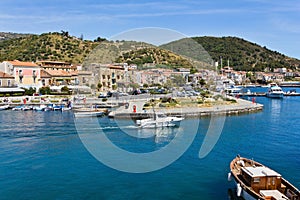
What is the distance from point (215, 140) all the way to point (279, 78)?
3857 inches

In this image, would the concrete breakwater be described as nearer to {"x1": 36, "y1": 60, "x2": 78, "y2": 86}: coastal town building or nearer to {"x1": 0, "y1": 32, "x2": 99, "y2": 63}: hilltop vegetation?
{"x1": 36, "y1": 60, "x2": 78, "y2": 86}: coastal town building

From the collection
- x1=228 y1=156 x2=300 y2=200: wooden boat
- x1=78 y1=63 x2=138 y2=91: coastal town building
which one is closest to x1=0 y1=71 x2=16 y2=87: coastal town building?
x1=78 y1=63 x2=138 y2=91: coastal town building

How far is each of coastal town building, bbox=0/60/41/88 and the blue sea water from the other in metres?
17.9

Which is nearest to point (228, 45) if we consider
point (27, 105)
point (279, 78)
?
point (279, 78)

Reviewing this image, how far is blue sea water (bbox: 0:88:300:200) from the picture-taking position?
11094 mm

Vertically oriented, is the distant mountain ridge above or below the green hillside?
below

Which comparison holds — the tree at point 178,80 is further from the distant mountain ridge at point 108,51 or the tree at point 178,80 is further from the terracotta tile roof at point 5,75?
the terracotta tile roof at point 5,75

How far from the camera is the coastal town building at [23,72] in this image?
3959 centimetres

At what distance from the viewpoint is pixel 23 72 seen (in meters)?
40.4

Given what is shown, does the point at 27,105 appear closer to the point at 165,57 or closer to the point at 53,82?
the point at 53,82

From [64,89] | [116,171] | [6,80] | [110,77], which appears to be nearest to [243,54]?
[110,77]

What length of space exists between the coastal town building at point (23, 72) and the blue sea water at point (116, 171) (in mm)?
17867

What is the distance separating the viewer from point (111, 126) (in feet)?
71.2

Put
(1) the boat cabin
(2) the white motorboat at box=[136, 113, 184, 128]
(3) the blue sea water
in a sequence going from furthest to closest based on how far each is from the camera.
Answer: (2) the white motorboat at box=[136, 113, 184, 128]
(3) the blue sea water
(1) the boat cabin
